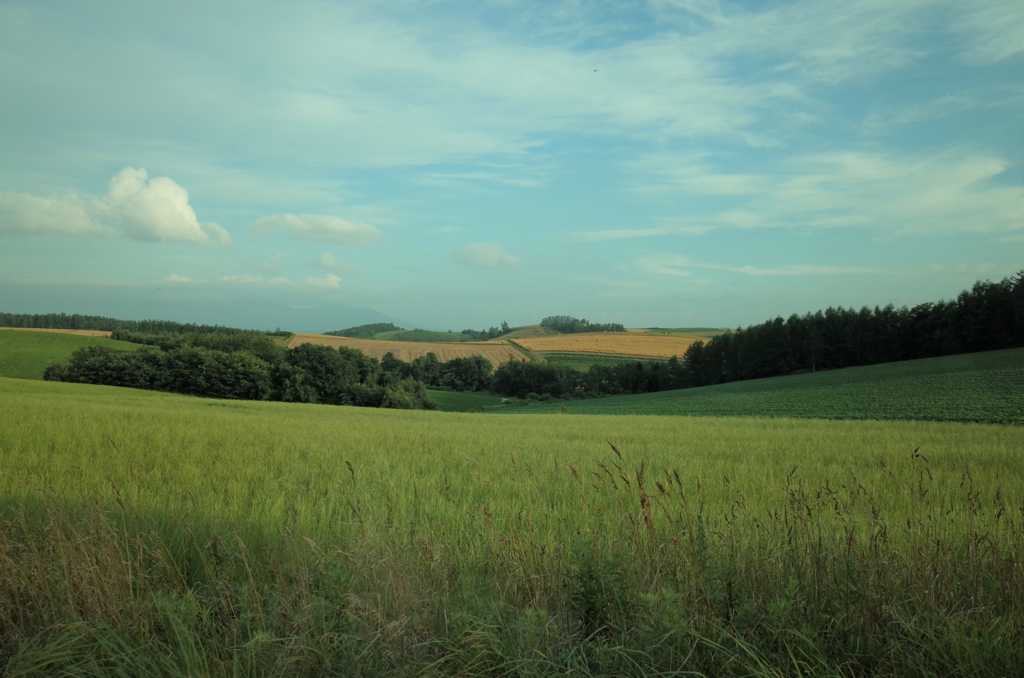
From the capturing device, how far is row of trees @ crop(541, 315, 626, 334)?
6048 inches

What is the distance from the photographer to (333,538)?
4.44 meters

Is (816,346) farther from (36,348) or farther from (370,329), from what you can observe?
(370,329)

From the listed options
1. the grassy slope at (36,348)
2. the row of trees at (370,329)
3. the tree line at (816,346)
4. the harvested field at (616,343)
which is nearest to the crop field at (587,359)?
the harvested field at (616,343)

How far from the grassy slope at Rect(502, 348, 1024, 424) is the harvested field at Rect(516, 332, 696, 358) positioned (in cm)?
4477

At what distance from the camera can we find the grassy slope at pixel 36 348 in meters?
67.6

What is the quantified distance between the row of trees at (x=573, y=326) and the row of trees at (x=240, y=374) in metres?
89.6

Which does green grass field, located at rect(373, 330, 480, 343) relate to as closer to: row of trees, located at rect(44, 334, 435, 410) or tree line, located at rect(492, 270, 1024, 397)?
tree line, located at rect(492, 270, 1024, 397)

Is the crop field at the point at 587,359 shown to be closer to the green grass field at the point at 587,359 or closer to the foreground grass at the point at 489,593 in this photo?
the green grass field at the point at 587,359

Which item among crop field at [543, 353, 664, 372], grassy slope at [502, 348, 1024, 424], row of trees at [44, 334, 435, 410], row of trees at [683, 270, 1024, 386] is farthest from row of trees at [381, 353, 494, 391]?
grassy slope at [502, 348, 1024, 424]

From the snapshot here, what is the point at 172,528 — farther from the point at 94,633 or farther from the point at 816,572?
the point at 816,572

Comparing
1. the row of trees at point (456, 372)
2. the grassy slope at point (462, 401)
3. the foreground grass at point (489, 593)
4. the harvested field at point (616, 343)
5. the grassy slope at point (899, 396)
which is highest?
the harvested field at point (616, 343)

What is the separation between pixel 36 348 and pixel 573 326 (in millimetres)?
118636

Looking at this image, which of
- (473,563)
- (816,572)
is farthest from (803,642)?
(473,563)

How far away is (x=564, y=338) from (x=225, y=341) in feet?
264
